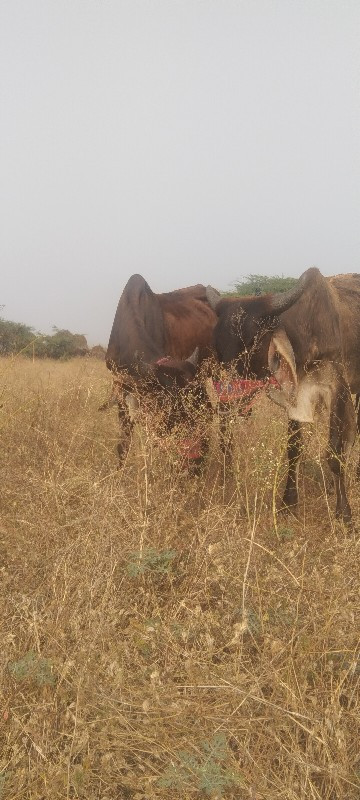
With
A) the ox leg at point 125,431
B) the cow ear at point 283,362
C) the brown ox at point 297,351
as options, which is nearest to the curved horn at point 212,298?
the brown ox at point 297,351

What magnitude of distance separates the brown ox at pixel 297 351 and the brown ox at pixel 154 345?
1.55 feet

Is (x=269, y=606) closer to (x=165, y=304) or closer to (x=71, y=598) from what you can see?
(x=71, y=598)

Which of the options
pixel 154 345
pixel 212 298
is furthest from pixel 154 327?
pixel 212 298

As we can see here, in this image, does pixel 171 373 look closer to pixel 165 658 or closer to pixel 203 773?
pixel 165 658

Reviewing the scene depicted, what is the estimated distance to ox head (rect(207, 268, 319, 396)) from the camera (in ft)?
15.5

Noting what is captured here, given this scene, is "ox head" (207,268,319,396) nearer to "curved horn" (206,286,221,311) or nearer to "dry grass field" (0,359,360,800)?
"curved horn" (206,286,221,311)

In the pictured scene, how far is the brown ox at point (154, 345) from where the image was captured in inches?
197

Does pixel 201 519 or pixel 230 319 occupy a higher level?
pixel 230 319

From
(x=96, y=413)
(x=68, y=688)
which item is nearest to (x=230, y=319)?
(x=96, y=413)

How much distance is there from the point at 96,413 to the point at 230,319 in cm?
240

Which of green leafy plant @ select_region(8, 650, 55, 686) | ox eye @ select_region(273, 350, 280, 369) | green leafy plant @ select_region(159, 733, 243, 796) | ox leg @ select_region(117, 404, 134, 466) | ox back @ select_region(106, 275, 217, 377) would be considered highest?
ox back @ select_region(106, 275, 217, 377)

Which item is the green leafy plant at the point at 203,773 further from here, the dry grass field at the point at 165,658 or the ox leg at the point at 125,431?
the ox leg at the point at 125,431

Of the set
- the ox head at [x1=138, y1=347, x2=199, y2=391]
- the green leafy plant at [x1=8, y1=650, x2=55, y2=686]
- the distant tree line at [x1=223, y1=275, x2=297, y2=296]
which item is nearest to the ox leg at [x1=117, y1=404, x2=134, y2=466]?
the ox head at [x1=138, y1=347, x2=199, y2=391]

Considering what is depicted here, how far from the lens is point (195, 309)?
721 cm
